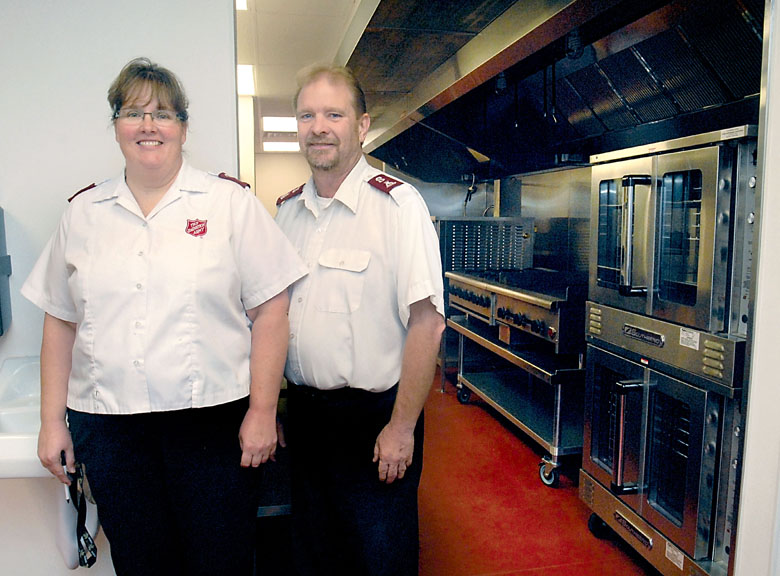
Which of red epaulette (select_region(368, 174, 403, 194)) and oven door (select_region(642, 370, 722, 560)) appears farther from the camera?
oven door (select_region(642, 370, 722, 560))

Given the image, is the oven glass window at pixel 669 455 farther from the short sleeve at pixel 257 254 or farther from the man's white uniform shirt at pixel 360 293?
the short sleeve at pixel 257 254

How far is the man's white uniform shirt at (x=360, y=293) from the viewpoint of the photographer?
154cm

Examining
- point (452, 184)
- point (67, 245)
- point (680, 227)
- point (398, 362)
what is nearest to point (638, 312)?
point (680, 227)

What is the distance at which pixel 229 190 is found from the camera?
1403mm

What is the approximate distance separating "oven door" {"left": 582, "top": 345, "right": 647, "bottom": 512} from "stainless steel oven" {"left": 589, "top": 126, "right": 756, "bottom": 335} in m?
0.27

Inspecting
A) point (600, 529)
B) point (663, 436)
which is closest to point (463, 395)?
point (600, 529)

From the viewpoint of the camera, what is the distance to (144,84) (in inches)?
51.2

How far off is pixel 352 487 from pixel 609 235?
1609mm

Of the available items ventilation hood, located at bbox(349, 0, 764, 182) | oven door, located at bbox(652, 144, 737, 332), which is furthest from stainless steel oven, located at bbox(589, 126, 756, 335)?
ventilation hood, located at bbox(349, 0, 764, 182)

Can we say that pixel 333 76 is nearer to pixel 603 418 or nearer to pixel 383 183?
pixel 383 183

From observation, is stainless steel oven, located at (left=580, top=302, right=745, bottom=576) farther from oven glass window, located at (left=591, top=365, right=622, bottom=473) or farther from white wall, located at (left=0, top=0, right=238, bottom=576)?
white wall, located at (left=0, top=0, right=238, bottom=576)

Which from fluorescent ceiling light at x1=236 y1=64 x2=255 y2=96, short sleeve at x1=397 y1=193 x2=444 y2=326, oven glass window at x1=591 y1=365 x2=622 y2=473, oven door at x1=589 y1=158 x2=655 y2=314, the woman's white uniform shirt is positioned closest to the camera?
the woman's white uniform shirt

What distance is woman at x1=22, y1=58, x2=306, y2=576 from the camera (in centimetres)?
130

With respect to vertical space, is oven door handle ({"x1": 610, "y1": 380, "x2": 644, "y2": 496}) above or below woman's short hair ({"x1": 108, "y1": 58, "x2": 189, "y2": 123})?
below
